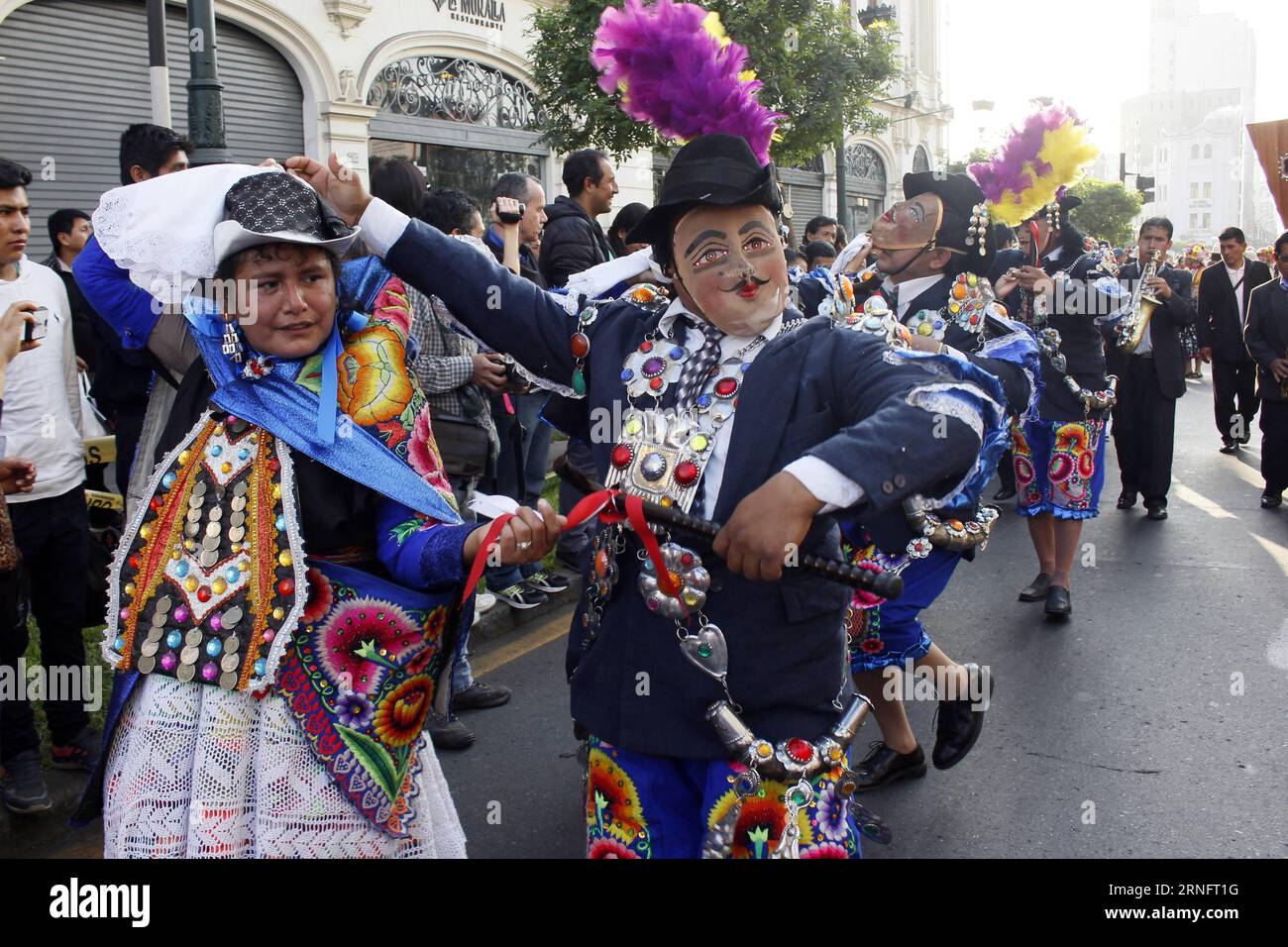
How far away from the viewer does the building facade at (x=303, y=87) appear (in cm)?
1064

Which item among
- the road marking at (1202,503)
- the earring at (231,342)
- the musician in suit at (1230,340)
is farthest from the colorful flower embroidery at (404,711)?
the musician in suit at (1230,340)

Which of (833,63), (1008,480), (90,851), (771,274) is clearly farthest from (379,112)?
(771,274)

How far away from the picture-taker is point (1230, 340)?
36.3 feet

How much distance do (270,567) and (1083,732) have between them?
3.51m

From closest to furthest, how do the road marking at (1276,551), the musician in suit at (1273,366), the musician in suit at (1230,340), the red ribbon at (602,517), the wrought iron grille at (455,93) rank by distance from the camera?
the red ribbon at (602,517), the road marking at (1276,551), the musician in suit at (1273,366), the musician in suit at (1230,340), the wrought iron grille at (455,93)

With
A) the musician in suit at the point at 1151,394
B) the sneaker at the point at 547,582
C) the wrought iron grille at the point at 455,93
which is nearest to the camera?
the sneaker at the point at 547,582

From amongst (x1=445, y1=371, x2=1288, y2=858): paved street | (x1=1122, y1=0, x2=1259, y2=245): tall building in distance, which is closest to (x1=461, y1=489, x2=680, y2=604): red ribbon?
(x1=445, y1=371, x2=1288, y2=858): paved street

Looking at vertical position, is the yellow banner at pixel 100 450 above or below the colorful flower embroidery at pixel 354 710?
above

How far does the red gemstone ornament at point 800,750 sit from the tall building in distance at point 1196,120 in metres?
128

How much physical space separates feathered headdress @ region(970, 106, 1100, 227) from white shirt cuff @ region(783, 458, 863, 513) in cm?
352

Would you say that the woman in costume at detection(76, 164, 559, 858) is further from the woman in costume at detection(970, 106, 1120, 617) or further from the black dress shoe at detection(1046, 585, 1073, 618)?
the black dress shoe at detection(1046, 585, 1073, 618)

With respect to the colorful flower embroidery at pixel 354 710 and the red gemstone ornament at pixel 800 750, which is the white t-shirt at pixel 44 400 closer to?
the colorful flower embroidery at pixel 354 710

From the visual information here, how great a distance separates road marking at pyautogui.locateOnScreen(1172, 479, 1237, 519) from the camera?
28.3 ft
